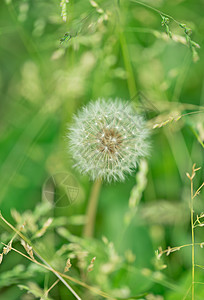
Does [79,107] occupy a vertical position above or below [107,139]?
above

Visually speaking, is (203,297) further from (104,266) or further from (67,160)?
(67,160)

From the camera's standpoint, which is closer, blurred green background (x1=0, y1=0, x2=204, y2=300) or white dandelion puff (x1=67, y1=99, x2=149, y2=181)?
white dandelion puff (x1=67, y1=99, x2=149, y2=181)

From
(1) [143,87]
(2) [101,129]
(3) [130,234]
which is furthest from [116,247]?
(1) [143,87]

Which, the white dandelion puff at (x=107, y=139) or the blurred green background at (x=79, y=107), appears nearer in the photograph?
the white dandelion puff at (x=107, y=139)

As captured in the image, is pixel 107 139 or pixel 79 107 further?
pixel 79 107
